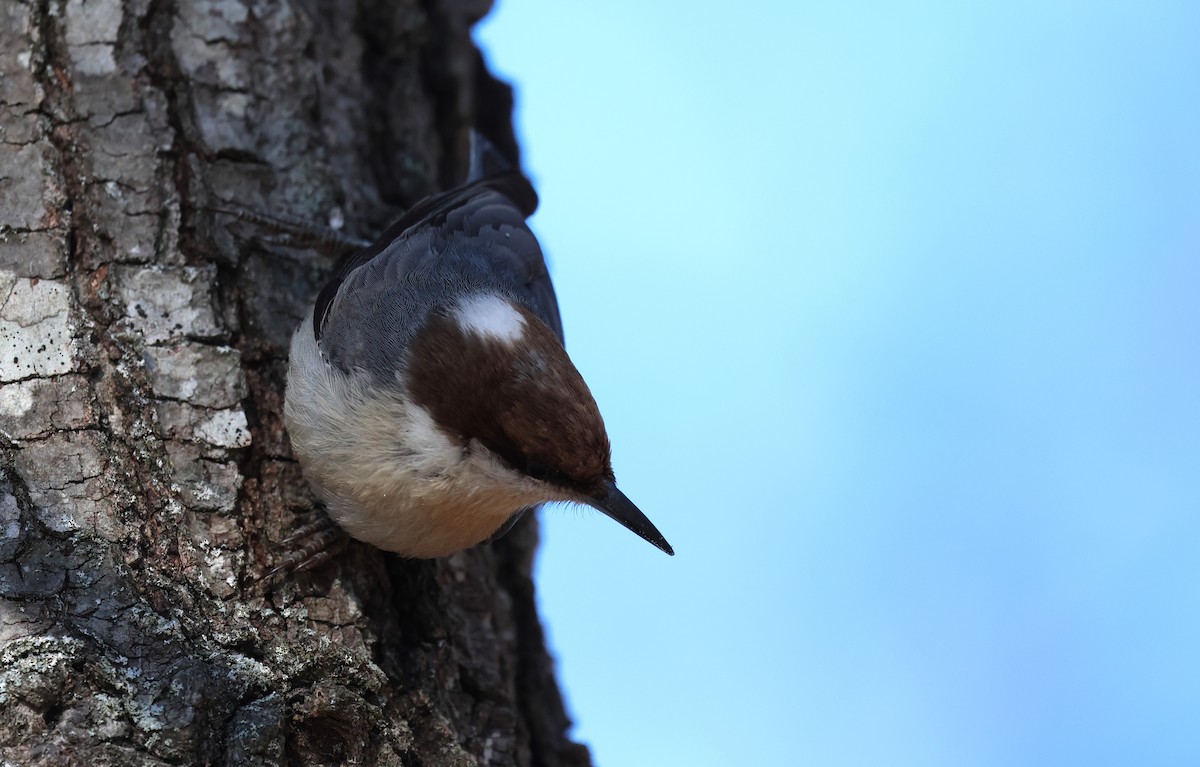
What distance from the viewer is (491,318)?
251cm

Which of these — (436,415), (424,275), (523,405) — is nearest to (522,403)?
(523,405)

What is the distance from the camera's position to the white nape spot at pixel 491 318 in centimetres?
244

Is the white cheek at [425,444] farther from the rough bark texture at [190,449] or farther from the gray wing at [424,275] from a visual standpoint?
the rough bark texture at [190,449]

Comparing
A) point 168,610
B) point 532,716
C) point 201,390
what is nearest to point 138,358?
point 201,390

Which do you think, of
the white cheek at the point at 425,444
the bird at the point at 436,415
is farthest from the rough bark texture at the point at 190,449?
the white cheek at the point at 425,444

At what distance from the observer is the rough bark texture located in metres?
1.95

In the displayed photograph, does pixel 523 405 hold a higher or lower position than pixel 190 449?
higher

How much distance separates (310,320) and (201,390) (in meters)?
0.39

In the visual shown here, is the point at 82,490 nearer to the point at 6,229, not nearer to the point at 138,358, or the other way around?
the point at 138,358

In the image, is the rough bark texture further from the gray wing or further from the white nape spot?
the white nape spot

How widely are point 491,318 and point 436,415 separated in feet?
0.86

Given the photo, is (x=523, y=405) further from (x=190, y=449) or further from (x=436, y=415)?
(x=190, y=449)

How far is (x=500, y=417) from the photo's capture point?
2307 millimetres

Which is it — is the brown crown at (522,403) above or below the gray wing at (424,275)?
below
